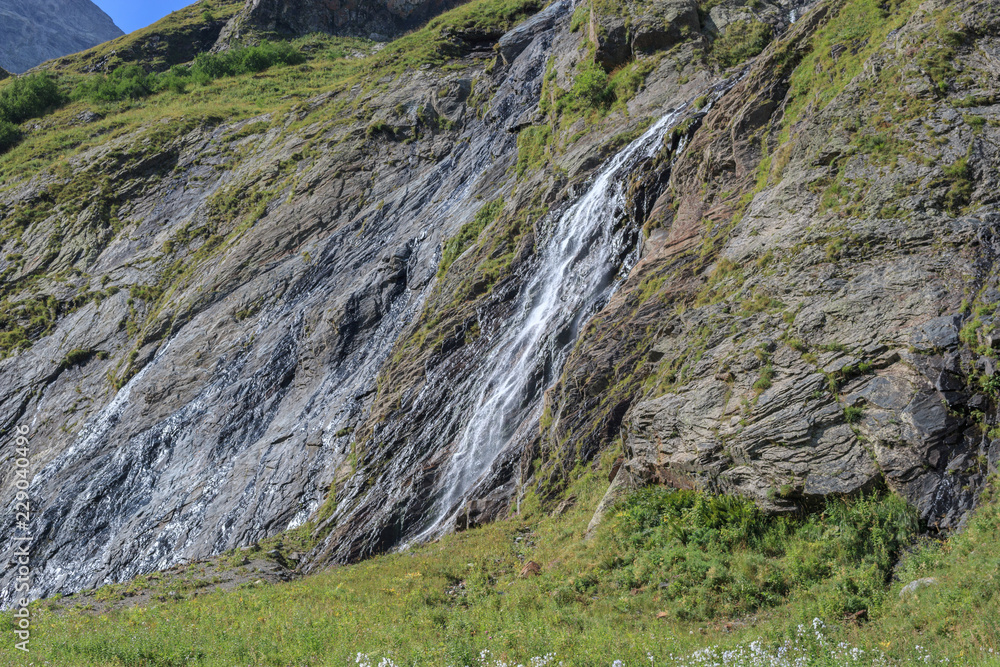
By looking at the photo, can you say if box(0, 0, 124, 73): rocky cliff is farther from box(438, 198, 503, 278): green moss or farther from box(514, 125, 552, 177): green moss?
box(438, 198, 503, 278): green moss

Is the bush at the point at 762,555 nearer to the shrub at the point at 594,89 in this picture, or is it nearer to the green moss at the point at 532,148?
the green moss at the point at 532,148

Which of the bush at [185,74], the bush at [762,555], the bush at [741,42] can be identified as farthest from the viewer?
the bush at [185,74]

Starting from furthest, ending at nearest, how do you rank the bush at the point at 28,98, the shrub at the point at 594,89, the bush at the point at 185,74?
the bush at the point at 185,74 < the bush at the point at 28,98 < the shrub at the point at 594,89

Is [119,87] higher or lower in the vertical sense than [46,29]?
lower

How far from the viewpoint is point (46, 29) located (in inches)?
5217

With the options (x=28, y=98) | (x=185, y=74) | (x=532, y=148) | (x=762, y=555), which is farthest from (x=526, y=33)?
(x=28, y=98)

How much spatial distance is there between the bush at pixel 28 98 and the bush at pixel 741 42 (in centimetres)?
5476

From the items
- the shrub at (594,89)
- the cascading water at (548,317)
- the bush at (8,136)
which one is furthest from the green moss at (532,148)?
the bush at (8,136)

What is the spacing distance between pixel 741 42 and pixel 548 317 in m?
14.7

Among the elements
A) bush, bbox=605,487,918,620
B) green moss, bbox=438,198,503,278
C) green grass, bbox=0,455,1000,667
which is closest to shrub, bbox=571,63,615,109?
green moss, bbox=438,198,503,278

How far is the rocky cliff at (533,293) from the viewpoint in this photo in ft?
34.5

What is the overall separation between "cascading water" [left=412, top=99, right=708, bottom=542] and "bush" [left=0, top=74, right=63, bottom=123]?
53.7 meters

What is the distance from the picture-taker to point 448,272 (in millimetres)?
23922

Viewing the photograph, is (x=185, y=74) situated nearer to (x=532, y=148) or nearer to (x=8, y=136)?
(x=8, y=136)
